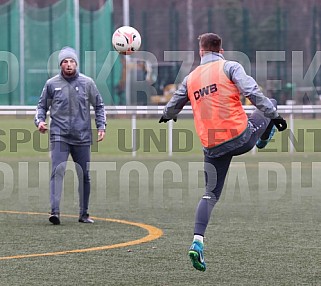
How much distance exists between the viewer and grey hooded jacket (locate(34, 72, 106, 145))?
1256cm

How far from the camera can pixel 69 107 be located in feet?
41.3

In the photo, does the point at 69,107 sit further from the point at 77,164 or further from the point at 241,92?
the point at 241,92

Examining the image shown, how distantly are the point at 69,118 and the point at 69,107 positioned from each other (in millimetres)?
130

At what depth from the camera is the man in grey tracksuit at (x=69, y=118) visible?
12.6 metres

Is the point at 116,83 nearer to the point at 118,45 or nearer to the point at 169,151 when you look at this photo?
the point at 169,151

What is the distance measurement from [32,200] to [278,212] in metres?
3.74

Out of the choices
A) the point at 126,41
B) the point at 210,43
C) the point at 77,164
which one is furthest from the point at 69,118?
the point at 210,43

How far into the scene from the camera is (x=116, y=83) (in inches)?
1184

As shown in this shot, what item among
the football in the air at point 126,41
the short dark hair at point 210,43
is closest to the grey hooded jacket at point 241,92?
the short dark hair at point 210,43

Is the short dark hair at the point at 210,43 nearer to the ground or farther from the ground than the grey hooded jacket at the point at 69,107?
farther from the ground

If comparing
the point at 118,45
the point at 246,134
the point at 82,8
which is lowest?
the point at 246,134

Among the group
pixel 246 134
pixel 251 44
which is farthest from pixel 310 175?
pixel 251 44

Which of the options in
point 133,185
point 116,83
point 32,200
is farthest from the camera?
point 116,83

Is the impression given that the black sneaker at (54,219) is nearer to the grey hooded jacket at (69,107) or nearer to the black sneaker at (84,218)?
the black sneaker at (84,218)
